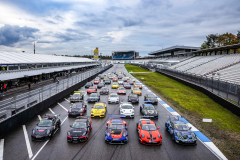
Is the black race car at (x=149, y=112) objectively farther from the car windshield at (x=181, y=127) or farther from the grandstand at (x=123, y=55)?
the grandstand at (x=123, y=55)

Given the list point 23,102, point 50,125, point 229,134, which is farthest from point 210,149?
point 23,102

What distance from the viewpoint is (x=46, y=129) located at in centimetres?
1105

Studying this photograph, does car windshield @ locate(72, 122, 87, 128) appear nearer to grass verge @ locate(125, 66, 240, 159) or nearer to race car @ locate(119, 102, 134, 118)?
race car @ locate(119, 102, 134, 118)

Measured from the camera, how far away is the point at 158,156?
9.19 metres

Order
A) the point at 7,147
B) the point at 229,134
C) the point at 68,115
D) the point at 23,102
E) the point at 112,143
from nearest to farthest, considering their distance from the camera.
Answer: the point at 7,147
the point at 112,143
the point at 229,134
the point at 23,102
the point at 68,115

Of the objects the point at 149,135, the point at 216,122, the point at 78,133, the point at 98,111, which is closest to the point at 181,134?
the point at 149,135

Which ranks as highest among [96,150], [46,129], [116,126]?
[116,126]

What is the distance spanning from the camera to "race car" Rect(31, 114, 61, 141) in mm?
10625

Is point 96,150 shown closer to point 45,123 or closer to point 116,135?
point 116,135

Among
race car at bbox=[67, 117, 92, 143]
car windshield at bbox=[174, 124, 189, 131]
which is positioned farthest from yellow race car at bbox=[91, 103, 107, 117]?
car windshield at bbox=[174, 124, 189, 131]

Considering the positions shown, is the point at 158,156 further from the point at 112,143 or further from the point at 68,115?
the point at 68,115

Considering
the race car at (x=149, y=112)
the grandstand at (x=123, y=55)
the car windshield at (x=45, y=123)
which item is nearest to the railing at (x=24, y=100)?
the car windshield at (x=45, y=123)

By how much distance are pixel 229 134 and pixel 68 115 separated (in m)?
14.4

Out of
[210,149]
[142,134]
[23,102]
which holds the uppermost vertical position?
[23,102]
